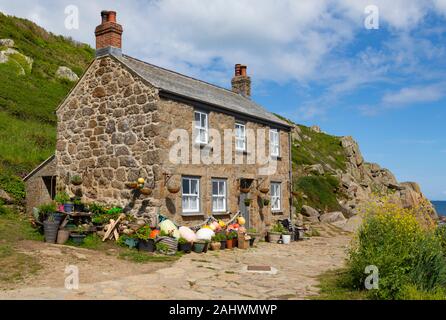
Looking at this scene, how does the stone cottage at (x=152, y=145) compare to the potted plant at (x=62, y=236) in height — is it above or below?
above

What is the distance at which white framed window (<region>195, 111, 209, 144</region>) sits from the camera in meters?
17.0

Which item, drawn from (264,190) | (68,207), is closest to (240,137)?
(264,190)

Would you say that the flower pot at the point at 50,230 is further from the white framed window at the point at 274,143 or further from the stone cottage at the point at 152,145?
the white framed window at the point at 274,143

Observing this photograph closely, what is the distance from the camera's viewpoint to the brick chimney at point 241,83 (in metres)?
25.0

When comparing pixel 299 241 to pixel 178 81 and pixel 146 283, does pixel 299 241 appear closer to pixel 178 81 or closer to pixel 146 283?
pixel 178 81

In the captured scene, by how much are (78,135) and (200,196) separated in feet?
18.4

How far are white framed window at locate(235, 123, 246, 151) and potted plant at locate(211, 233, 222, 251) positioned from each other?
15.4 ft

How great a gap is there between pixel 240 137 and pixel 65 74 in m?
24.8

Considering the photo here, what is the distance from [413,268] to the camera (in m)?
8.33

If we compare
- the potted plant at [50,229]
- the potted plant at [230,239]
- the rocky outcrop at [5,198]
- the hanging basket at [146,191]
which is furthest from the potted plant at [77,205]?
the potted plant at [230,239]

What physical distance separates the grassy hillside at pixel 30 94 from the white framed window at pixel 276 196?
11.4 m

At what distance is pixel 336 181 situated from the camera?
36.9 m

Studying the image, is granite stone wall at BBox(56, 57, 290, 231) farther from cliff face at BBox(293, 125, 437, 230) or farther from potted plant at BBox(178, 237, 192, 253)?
cliff face at BBox(293, 125, 437, 230)

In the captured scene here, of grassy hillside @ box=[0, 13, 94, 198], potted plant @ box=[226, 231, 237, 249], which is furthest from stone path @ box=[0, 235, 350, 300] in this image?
grassy hillside @ box=[0, 13, 94, 198]
